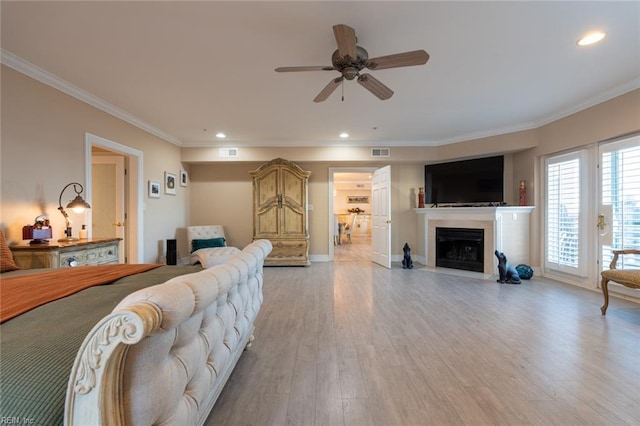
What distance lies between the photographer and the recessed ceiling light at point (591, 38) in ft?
7.45

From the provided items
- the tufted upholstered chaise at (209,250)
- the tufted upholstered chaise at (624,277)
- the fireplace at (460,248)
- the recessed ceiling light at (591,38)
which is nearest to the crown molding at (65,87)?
the tufted upholstered chaise at (209,250)

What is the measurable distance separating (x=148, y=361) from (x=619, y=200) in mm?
5104

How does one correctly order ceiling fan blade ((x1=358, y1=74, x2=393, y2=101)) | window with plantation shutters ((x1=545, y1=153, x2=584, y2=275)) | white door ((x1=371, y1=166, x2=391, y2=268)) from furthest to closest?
white door ((x1=371, y1=166, x2=391, y2=268)) → window with plantation shutters ((x1=545, y1=153, x2=584, y2=275)) → ceiling fan blade ((x1=358, y1=74, x2=393, y2=101))

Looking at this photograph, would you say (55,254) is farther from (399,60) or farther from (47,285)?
(399,60)

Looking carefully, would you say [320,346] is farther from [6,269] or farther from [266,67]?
[266,67]

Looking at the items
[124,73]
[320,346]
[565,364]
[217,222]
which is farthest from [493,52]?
[217,222]

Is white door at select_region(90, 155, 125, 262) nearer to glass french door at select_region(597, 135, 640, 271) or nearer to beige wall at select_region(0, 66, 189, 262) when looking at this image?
beige wall at select_region(0, 66, 189, 262)

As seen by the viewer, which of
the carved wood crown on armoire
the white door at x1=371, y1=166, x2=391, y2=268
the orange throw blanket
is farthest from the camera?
the carved wood crown on armoire

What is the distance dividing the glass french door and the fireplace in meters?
1.57

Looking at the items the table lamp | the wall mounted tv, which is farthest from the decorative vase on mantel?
the table lamp

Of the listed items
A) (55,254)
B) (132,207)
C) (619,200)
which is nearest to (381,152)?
(619,200)

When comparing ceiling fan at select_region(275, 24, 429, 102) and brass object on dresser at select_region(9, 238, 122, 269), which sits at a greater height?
ceiling fan at select_region(275, 24, 429, 102)

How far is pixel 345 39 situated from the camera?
1932 mm

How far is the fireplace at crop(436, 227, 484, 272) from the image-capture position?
16.3 feet
